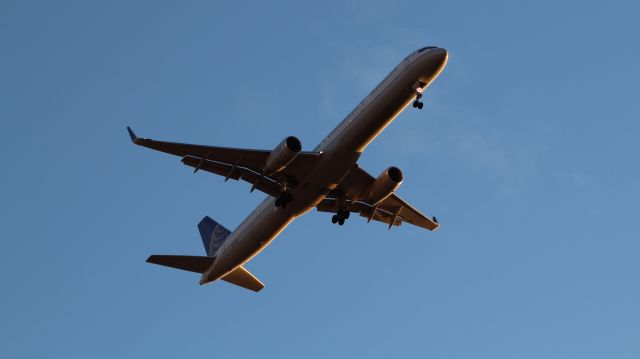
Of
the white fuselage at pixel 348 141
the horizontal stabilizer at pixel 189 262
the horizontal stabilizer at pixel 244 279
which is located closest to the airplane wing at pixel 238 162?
the white fuselage at pixel 348 141

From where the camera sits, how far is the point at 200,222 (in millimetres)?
56719

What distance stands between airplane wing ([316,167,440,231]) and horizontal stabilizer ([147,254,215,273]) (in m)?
6.88

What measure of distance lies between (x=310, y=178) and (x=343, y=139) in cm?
267

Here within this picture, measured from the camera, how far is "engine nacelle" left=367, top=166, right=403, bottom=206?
4797cm

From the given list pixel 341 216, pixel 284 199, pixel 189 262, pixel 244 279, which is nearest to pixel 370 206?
pixel 341 216

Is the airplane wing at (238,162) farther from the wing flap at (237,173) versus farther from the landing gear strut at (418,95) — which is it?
the landing gear strut at (418,95)

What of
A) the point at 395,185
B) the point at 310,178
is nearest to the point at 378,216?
the point at 395,185

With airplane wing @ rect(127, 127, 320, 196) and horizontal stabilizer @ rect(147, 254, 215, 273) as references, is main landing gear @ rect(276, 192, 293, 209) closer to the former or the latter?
airplane wing @ rect(127, 127, 320, 196)

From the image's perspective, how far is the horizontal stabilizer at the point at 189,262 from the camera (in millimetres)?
50875

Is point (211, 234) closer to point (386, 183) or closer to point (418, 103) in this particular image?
Answer: point (386, 183)

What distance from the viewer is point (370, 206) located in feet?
171

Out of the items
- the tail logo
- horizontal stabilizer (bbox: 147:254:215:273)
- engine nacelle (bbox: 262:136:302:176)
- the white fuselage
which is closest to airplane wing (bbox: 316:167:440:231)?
the white fuselage

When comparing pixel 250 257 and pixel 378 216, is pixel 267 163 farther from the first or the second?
pixel 378 216

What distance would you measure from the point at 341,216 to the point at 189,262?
8884 millimetres
